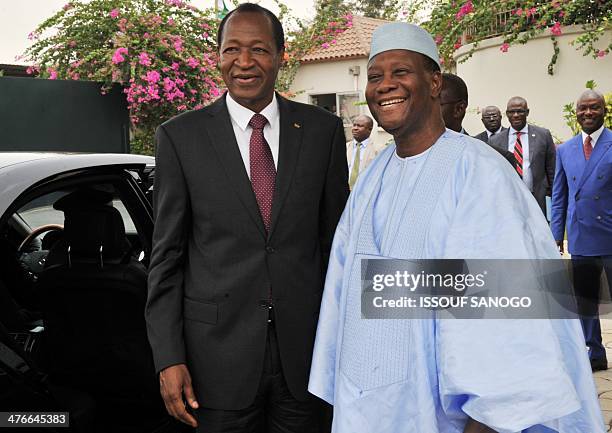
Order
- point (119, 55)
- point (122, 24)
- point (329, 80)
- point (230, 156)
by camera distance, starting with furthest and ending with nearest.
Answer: point (329, 80) < point (122, 24) < point (119, 55) < point (230, 156)

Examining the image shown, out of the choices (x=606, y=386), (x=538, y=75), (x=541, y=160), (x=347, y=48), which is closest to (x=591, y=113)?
(x=541, y=160)

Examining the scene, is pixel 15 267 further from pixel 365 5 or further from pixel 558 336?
pixel 365 5

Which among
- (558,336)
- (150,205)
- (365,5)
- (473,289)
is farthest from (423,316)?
(365,5)

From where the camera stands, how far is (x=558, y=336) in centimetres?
177

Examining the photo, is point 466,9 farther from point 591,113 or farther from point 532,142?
point 591,113

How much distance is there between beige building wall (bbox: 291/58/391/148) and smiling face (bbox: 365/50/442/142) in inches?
770

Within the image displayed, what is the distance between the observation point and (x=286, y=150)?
7.73ft

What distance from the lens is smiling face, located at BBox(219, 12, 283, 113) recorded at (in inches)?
92.8

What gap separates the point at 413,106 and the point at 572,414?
0.91 meters

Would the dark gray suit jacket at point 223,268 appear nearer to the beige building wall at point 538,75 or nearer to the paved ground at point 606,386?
the paved ground at point 606,386

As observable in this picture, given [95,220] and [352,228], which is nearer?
[352,228]

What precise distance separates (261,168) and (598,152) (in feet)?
11.9

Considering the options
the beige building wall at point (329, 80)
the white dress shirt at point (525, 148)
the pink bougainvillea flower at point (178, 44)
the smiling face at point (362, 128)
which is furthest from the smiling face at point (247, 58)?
the beige building wall at point (329, 80)

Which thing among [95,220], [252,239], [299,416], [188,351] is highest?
[95,220]
